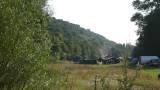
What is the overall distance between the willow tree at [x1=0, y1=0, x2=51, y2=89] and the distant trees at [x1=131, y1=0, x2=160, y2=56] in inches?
3168

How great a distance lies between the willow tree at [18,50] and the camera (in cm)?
1141

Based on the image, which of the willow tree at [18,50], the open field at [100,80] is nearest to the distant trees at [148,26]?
the open field at [100,80]

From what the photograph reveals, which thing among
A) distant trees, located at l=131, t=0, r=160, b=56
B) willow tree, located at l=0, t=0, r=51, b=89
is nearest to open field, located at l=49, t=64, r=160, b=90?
willow tree, located at l=0, t=0, r=51, b=89

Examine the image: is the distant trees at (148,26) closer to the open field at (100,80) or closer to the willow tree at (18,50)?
the open field at (100,80)

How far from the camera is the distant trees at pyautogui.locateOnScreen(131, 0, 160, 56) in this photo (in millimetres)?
91250

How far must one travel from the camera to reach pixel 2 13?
11672mm

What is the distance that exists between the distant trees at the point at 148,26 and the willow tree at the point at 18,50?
264 ft

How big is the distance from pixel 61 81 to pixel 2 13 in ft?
7.45

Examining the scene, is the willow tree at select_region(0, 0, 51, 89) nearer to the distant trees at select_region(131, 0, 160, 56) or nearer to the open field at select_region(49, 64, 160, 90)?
the open field at select_region(49, 64, 160, 90)

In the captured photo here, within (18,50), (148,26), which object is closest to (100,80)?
(18,50)

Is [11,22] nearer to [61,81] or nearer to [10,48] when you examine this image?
[10,48]

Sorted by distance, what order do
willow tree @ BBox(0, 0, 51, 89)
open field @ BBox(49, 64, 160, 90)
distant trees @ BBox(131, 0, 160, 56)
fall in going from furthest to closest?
distant trees @ BBox(131, 0, 160, 56), willow tree @ BBox(0, 0, 51, 89), open field @ BBox(49, 64, 160, 90)

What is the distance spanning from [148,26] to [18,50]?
82.1 m

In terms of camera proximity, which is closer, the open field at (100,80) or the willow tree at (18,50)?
the open field at (100,80)
